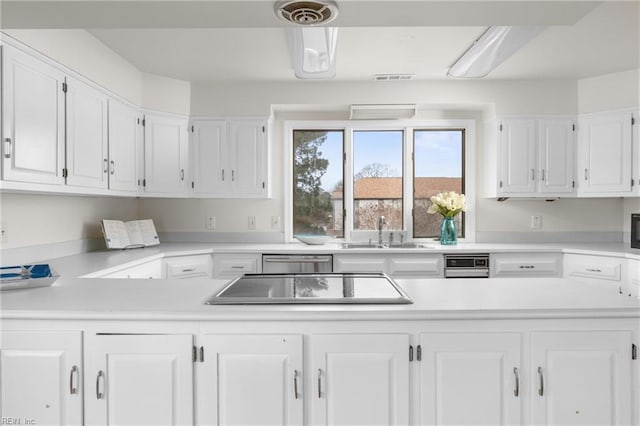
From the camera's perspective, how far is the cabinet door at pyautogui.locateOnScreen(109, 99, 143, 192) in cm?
289

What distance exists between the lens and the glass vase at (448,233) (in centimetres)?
368

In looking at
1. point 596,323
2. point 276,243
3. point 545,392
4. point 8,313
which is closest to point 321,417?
point 545,392

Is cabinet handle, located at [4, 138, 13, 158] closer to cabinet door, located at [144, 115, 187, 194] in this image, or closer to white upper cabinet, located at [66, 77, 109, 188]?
white upper cabinet, located at [66, 77, 109, 188]

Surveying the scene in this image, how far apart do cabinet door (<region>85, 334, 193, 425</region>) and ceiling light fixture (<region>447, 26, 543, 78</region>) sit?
2496mm

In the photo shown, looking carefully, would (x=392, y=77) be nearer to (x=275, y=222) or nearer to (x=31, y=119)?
(x=275, y=222)

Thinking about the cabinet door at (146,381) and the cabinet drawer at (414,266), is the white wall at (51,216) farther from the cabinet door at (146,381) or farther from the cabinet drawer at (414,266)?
the cabinet drawer at (414,266)

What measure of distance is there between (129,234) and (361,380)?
273 centimetres

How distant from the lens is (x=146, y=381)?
137 cm

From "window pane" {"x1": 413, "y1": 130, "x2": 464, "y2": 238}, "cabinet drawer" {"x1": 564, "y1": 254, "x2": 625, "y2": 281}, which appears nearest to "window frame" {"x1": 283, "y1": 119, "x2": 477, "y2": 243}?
"window pane" {"x1": 413, "y1": 130, "x2": 464, "y2": 238}

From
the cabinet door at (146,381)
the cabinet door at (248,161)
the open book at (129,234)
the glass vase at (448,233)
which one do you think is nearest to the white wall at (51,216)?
the open book at (129,234)

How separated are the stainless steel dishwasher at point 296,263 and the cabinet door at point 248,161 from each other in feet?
2.25

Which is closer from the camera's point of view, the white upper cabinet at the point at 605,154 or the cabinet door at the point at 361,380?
the cabinet door at the point at 361,380


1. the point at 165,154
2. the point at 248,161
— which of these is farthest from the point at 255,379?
the point at 165,154

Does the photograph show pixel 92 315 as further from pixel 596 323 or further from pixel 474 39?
pixel 474 39
